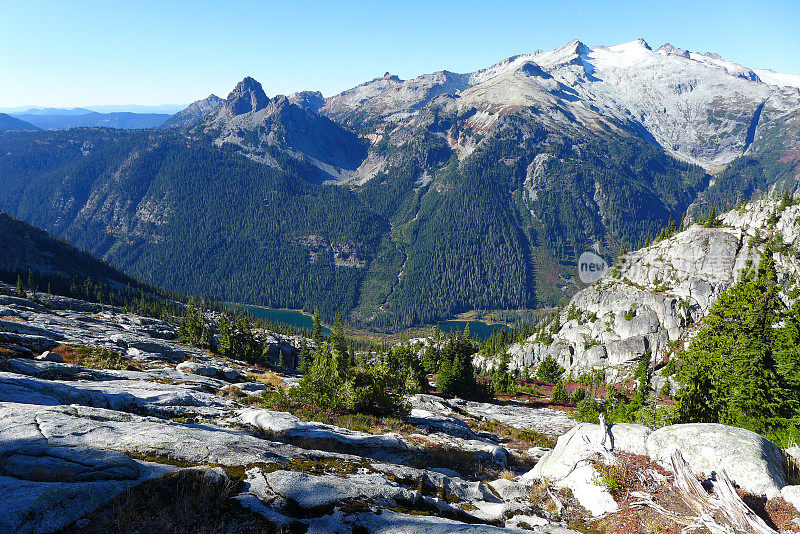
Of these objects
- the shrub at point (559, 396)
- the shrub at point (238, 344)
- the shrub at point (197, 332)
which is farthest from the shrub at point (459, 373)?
the shrub at point (197, 332)

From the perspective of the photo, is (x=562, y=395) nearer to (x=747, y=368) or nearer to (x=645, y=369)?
(x=645, y=369)

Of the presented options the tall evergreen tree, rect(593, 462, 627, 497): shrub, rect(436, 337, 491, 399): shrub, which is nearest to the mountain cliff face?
rect(436, 337, 491, 399): shrub

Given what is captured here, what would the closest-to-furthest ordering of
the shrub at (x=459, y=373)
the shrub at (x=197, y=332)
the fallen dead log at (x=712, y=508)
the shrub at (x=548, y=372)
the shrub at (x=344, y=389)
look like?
the fallen dead log at (x=712, y=508) → the shrub at (x=344, y=389) → the shrub at (x=459, y=373) → the shrub at (x=197, y=332) → the shrub at (x=548, y=372)

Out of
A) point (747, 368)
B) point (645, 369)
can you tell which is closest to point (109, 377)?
point (747, 368)

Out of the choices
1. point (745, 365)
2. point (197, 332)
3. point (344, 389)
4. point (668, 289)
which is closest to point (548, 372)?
point (668, 289)

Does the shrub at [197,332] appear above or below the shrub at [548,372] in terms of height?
above

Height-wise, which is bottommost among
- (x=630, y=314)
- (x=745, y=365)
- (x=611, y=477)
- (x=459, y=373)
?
(x=459, y=373)

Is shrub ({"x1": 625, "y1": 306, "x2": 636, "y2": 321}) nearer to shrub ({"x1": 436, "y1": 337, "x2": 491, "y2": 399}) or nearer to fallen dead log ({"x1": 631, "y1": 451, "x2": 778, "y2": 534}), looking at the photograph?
shrub ({"x1": 436, "y1": 337, "x2": 491, "y2": 399})

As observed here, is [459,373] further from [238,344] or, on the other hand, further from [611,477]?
[611,477]

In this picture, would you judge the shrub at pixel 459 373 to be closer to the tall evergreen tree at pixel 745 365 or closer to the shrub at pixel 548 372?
the tall evergreen tree at pixel 745 365
